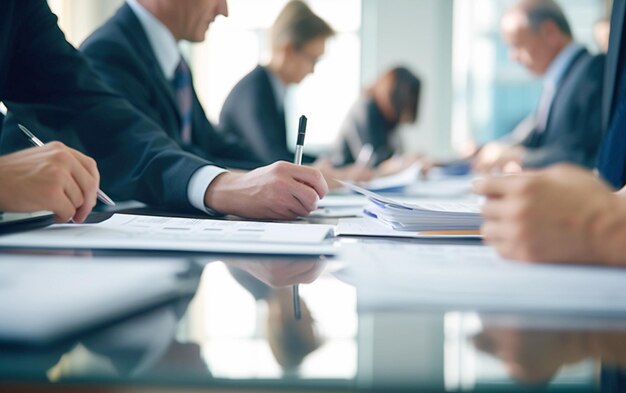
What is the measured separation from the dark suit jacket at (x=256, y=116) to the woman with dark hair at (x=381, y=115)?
1266 mm

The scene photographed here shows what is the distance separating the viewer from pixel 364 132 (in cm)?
419

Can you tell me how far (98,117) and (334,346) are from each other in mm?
825

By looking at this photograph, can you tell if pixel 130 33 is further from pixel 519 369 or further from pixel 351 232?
pixel 519 369

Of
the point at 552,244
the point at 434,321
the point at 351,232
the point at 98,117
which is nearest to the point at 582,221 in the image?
the point at 552,244

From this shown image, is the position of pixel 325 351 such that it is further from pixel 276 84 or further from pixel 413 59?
pixel 413 59

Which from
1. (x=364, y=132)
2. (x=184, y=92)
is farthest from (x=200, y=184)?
(x=364, y=132)

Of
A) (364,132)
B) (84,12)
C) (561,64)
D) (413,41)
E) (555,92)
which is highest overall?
(84,12)

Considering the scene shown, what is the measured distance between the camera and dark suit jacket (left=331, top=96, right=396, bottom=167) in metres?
4.16

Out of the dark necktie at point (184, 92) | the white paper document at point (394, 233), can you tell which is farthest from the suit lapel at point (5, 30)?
the white paper document at point (394, 233)

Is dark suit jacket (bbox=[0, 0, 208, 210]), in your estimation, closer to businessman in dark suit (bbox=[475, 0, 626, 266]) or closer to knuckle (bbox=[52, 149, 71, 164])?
knuckle (bbox=[52, 149, 71, 164])

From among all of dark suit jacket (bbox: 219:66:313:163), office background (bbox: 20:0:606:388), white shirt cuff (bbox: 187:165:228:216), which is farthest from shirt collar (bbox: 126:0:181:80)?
office background (bbox: 20:0:606:388)

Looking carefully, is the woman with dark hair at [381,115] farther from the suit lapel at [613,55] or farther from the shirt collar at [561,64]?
the suit lapel at [613,55]

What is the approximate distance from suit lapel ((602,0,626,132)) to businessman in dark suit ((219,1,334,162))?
4.51 ft

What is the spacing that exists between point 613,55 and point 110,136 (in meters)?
0.97
